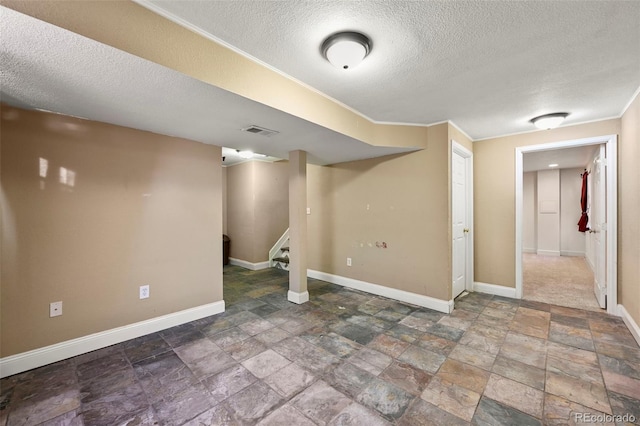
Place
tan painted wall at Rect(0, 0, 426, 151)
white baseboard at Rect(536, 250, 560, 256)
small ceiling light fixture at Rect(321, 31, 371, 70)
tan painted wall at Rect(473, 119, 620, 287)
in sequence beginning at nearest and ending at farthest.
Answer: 1. tan painted wall at Rect(0, 0, 426, 151)
2. small ceiling light fixture at Rect(321, 31, 371, 70)
3. tan painted wall at Rect(473, 119, 620, 287)
4. white baseboard at Rect(536, 250, 560, 256)

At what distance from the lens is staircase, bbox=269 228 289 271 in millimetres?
5501

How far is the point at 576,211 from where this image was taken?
6.88m

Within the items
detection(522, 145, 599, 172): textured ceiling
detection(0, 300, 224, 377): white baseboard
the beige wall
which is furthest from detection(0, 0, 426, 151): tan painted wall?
detection(522, 145, 599, 172): textured ceiling

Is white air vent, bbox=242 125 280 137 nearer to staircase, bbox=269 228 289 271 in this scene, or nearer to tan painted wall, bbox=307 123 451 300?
tan painted wall, bbox=307 123 451 300

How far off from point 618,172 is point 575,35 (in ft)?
7.91

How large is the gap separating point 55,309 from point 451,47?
3761mm

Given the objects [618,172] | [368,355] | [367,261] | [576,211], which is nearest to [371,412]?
[368,355]

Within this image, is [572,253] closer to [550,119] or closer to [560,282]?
[560,282]

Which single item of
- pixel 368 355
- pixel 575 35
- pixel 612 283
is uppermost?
pixel 575 35

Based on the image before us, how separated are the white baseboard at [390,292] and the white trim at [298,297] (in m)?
0.94

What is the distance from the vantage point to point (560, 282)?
4.53 metres

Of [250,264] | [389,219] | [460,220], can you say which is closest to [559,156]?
[460,220]

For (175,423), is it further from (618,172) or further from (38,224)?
(618,172)

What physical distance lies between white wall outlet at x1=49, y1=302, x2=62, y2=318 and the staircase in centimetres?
353
